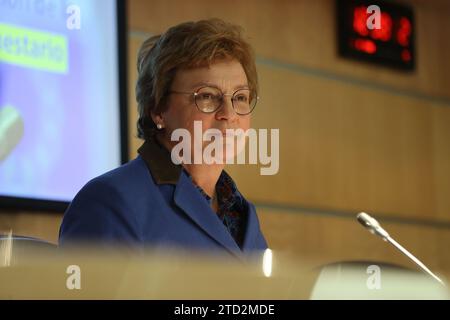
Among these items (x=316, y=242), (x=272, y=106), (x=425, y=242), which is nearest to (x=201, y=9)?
(x=272, y=106)

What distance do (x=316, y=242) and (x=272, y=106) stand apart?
601 mm

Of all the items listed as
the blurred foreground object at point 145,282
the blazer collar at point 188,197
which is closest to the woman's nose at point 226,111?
the blazer collar at point 188,197

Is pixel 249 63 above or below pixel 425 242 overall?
above

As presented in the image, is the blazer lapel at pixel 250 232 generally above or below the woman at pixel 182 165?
below

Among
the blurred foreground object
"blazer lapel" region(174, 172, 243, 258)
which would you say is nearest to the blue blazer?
"blazer lapel" region(174, 172, 243, 258)

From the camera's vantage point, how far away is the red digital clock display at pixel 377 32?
396cm

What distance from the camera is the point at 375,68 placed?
4090 millimetres

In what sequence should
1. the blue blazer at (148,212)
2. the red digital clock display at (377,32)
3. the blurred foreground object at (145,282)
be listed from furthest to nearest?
the red digital clock display at (377,32) → the blue blazer at (148,212) → the blurred foreground object at (145,282)

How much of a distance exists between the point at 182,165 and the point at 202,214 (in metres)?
0.17

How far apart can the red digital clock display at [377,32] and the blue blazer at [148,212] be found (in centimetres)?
240

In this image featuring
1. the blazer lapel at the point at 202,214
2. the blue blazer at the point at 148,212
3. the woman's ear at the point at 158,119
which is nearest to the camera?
the blue blazer at the point at 148,212

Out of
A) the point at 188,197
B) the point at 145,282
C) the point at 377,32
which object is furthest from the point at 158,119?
the point at 377,32

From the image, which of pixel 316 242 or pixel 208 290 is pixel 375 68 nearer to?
pixel 316 242

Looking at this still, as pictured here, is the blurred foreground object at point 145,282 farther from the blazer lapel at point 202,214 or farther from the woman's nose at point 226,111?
the woman's nose at point 226,111
